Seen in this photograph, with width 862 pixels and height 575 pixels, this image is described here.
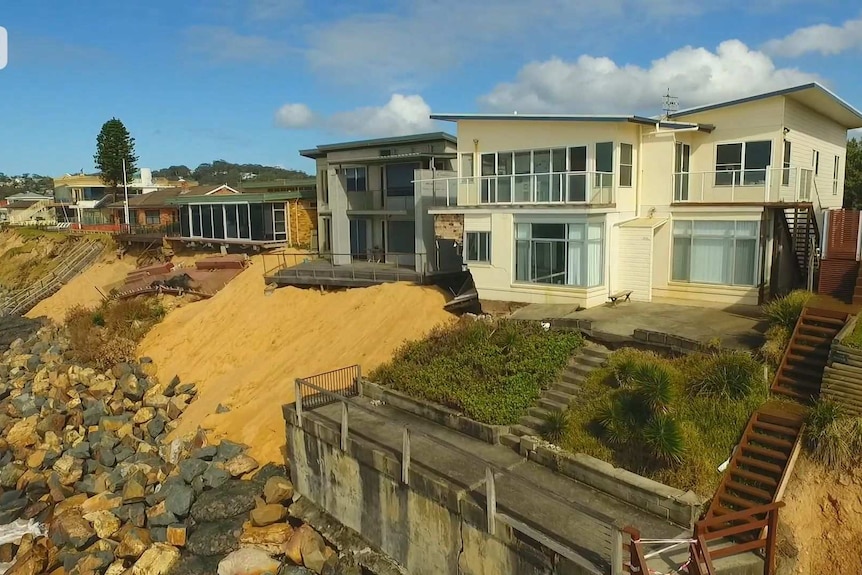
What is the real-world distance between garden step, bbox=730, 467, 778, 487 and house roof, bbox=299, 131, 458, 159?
61.1ft

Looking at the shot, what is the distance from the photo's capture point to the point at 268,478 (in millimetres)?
16625

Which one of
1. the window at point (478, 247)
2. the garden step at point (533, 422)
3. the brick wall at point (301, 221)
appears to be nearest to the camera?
the garden step at point (533, 422)

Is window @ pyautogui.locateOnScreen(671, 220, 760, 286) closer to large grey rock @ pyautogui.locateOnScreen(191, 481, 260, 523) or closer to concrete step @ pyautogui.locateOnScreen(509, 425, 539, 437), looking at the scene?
concrete step @ pyautogui.locateOnScreen(509, 425, 539, 437)

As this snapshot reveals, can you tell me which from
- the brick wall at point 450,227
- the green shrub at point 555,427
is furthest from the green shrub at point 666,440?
the brick wall at point 450,227

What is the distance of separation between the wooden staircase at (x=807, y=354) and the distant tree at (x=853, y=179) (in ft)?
86.3

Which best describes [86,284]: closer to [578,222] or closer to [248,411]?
[248,411]

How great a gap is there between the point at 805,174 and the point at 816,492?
49.8ft

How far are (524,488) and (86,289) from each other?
3789 cm

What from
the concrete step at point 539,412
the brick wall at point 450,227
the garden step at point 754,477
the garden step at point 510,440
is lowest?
the garden step at point 510,440

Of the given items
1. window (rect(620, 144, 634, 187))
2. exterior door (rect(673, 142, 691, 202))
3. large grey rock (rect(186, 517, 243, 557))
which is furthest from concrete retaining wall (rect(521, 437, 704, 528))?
exterior door (rect(673, 142, 691, 202))

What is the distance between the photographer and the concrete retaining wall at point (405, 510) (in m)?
10.4

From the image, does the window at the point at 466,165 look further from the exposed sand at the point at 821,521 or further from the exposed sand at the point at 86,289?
the exposed sand at the point at 86,289

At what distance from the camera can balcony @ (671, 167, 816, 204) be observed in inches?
795

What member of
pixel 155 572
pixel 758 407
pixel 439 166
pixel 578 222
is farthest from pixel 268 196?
pixel 758 407
